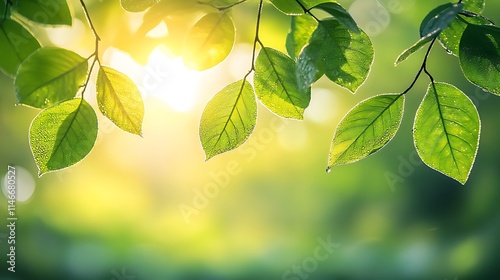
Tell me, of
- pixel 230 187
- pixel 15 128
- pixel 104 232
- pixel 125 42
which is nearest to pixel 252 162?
pixel 230 187

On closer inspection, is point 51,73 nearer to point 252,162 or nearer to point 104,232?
point 252,162

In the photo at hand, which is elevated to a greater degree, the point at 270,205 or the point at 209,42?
the point at 209,42

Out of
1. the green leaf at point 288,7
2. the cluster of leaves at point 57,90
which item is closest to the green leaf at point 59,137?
the cluster of leaves at point 57,90

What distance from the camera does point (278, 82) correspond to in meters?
0.25

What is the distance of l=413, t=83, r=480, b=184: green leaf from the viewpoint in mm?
230

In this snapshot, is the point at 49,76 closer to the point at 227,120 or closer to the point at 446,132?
the point at 227,120

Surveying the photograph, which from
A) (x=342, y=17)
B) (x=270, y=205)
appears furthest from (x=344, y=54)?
(x=270, y=205)

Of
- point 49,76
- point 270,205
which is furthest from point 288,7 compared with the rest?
point 270,205

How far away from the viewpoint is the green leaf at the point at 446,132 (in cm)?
23

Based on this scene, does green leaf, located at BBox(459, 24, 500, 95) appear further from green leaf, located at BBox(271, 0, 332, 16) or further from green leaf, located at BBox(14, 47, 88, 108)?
green leaf, located at BBox(14, 47, 88, 108)

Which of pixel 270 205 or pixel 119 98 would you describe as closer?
pixel 119 98

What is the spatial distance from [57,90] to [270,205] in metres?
2.90

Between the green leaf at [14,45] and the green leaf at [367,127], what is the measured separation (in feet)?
0.58

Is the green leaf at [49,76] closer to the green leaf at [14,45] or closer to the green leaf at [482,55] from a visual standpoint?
the green leaf at [14,45]
